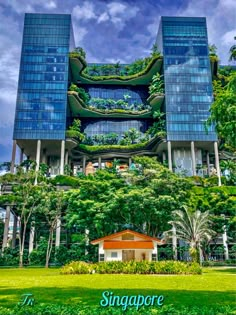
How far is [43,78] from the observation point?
5572 cm

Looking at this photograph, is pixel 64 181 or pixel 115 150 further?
pixel 115 150

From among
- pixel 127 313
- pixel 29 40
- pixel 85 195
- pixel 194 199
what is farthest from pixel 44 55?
pixel 127 313

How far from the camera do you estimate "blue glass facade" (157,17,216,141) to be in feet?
179

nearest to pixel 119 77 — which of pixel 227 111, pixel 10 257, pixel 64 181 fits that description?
pixel 64 181

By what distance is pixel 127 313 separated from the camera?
7836 millimetres

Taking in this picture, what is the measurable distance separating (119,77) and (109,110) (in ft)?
24.4

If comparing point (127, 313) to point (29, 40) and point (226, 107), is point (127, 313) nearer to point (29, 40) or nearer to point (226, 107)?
point (226, 107)

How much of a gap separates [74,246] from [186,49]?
123ft

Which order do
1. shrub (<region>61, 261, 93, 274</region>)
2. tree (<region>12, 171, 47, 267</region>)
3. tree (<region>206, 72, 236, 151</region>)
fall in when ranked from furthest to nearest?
tree (<region>12, 171, 47, 267</region>)
shrub (<region>61, 261, 93, 274</region>)
tree (<region>206, 72, 236, 151</region>)

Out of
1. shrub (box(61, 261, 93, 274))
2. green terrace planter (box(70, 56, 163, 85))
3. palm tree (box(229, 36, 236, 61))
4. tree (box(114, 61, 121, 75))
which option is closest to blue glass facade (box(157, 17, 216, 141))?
green terrace planter (box(70, 56, 163, 85))

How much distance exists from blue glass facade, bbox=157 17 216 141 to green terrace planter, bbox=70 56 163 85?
359 cm

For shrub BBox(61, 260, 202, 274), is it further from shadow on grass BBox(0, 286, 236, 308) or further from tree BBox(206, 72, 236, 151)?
tree BBox(206, 72, 236, 151)

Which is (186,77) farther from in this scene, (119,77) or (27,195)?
(27,195)

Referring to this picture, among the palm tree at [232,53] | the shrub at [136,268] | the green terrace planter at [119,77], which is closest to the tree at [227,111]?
the palm tree at [232,53]
